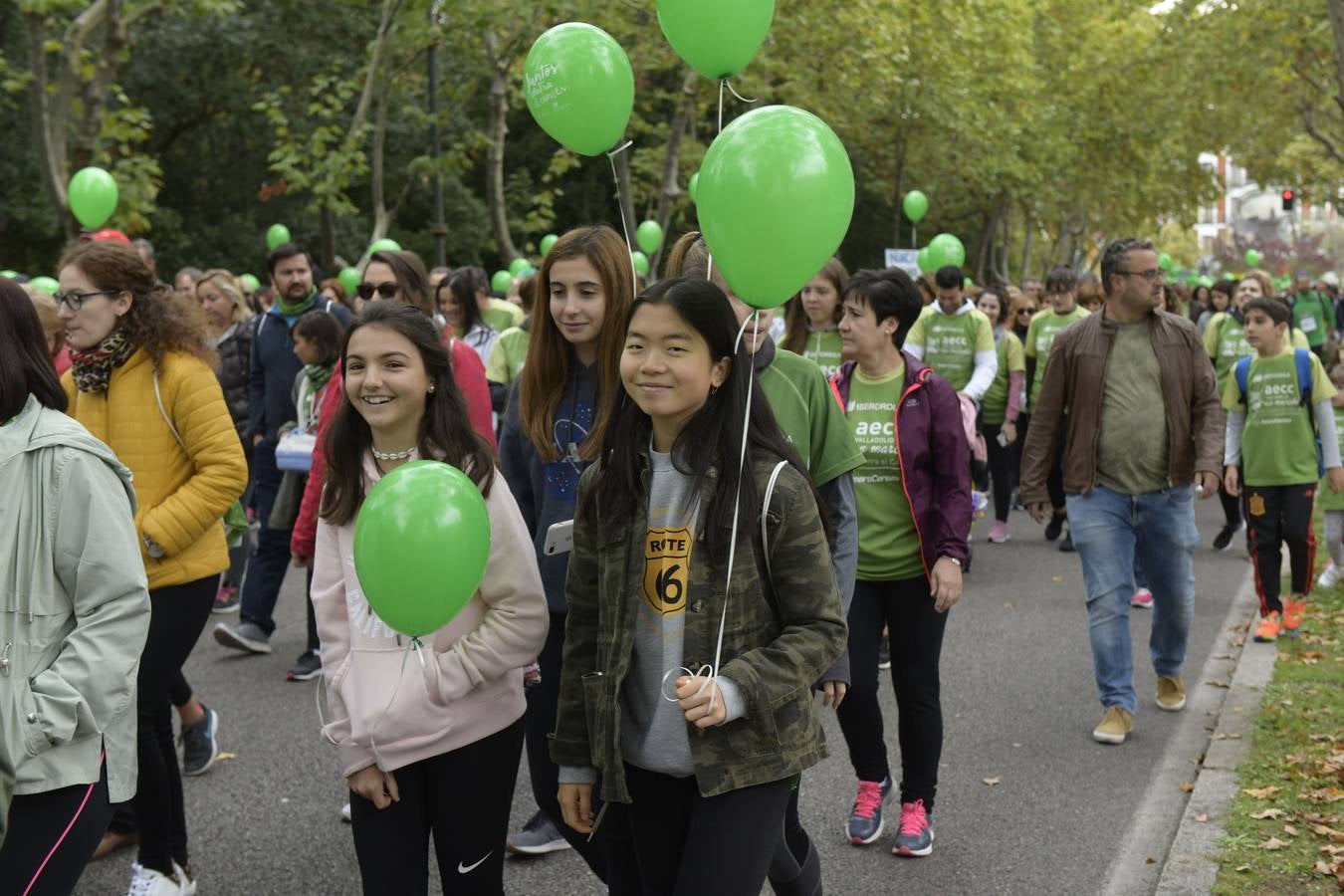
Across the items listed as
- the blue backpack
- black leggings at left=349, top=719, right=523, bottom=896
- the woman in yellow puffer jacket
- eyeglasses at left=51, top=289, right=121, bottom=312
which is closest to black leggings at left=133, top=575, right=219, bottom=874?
the woman in yellow puffer jacket

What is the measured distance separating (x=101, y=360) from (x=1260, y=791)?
4529mm

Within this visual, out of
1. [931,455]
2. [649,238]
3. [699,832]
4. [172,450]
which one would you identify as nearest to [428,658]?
[699,832]

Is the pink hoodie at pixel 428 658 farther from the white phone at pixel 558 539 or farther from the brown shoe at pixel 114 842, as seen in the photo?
the brown shoe at pixel 114 842

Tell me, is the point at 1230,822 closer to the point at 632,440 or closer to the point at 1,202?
the point at 632,440

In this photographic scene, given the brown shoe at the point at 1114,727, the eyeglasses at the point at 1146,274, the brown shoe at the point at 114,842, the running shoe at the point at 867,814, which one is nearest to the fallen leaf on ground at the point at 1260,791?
the brown shoe at the point at 1114,727

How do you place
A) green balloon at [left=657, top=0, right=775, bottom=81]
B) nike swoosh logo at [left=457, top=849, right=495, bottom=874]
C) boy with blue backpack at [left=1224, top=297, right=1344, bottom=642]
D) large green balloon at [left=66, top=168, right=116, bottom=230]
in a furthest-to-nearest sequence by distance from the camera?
large green balloon at [left=66, top=168, right=116, bottom=230] < boy with blue backpack at [left=1224, top=297, right=1344, bottom=642] < green balloon at [left=657, top=0, right=775, bottom=81] < nike swoosh logo at [left=457, top=849, right=495, bottom=874]

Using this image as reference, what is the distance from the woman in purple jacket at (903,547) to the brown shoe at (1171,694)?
7.62ft

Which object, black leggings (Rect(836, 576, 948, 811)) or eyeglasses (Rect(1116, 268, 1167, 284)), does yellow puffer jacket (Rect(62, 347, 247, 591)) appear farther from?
eyeglasses (Rect(1116, 268, 1167, 284))

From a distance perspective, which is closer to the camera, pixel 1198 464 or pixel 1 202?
pixel 1198 464

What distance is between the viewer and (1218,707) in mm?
7039

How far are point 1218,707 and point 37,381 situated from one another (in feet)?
19.2

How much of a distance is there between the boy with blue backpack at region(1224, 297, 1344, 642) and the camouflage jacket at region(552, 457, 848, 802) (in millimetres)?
5975

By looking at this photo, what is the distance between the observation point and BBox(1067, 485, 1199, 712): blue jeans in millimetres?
6441

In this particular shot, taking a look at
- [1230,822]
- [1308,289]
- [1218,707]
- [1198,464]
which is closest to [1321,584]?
[1218,707]
